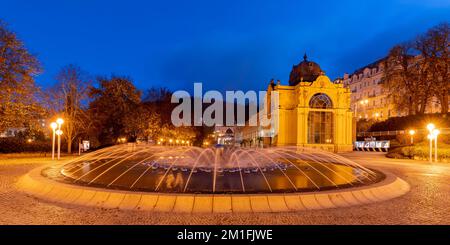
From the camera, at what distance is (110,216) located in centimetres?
766

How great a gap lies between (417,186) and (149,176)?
38.0ft

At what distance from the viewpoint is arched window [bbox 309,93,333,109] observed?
55.1m

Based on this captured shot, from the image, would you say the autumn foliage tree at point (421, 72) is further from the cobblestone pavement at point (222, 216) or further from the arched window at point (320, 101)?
the cobblestone pavement at point (222, 216)

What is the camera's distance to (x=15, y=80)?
2488 centimetres

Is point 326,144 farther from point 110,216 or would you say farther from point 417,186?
point 110,216

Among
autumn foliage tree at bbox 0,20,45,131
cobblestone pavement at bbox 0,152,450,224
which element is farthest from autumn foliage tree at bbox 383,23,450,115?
autumn foliage tree at bbox 0,20,45,131

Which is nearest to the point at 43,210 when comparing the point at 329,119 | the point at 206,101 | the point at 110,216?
the point at 110,216

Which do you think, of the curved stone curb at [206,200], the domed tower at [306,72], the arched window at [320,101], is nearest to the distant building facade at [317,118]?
the arched window at [320,101]

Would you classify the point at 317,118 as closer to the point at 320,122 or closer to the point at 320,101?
the point at 320,122

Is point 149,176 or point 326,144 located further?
point 326,144

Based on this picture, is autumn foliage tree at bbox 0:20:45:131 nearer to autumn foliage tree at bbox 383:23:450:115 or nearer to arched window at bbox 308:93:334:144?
arched window at bbox 308:93:334:144

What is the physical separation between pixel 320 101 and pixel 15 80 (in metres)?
46.0

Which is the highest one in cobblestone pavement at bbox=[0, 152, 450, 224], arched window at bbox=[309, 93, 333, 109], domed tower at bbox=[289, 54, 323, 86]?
domed tower at bbox=[289, 54, 323, 86]
